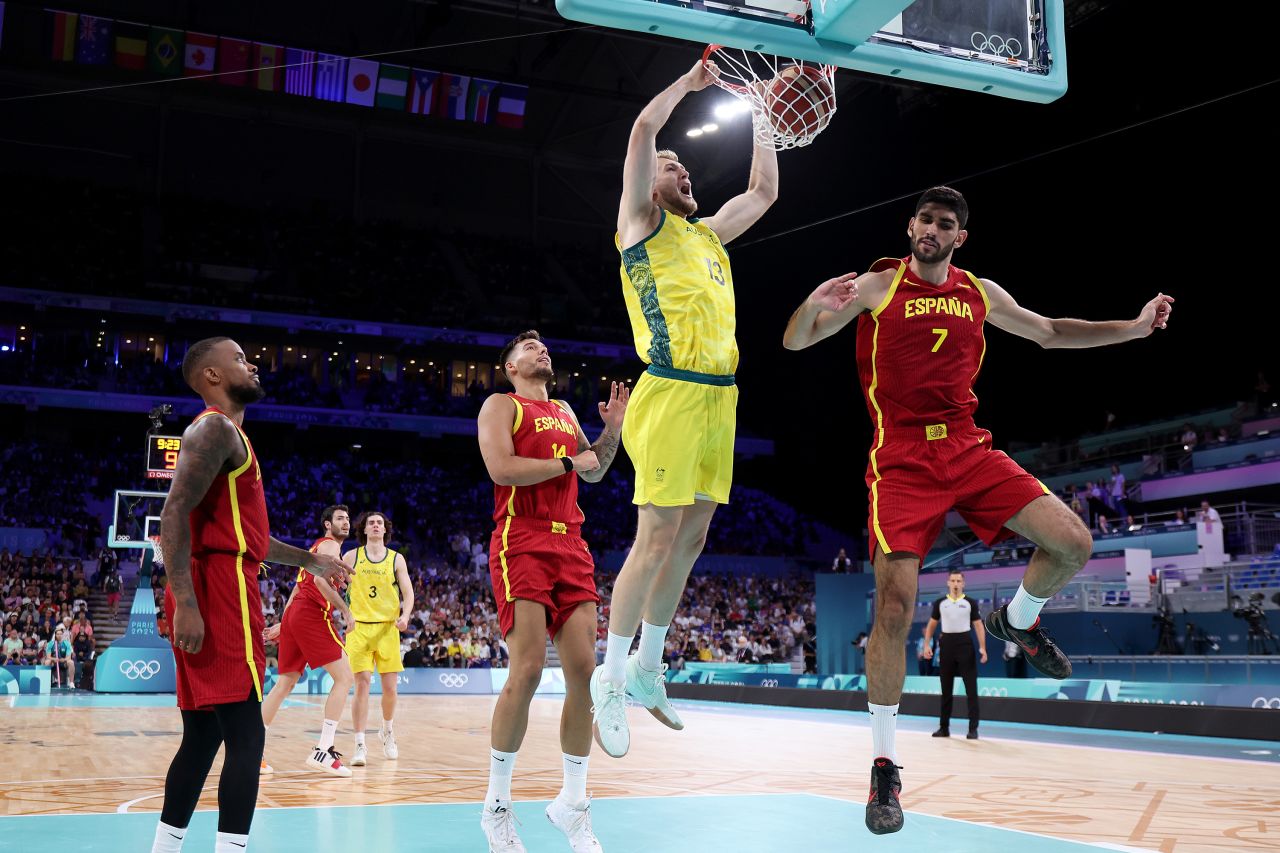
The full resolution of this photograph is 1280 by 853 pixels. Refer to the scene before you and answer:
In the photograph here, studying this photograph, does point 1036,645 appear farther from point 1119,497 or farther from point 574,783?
point 1119,497

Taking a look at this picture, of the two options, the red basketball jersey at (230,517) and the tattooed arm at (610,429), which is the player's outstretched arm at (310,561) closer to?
the red basketball jersey at (230,517)

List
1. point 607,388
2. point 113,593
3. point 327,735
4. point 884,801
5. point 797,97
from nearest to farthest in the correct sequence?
point 884,801 → point 797,97 → point 327,735 → point 113,593 → point 607,388

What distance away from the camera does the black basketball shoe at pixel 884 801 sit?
4.76 meters

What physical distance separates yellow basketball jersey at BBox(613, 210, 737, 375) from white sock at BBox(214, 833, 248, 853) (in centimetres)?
277

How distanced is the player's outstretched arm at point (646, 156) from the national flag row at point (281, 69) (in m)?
24.0

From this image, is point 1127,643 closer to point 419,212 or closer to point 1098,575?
point 1098,575

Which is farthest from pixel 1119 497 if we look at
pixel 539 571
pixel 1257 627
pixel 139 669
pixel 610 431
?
pixel 539 571

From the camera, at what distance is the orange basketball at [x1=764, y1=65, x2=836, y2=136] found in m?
6.05

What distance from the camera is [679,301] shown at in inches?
226

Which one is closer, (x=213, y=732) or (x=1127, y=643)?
(x=213, y=732)

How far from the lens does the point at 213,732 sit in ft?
15.3

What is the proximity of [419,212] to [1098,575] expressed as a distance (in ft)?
84.1

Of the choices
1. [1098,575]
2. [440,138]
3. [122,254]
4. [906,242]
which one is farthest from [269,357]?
[1098,575]

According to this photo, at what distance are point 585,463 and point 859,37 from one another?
2.45 m
